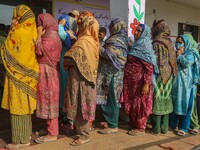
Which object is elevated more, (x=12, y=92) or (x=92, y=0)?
(x=92, y=0)

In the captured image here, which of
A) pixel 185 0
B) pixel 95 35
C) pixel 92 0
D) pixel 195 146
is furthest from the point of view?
pixel 185 0

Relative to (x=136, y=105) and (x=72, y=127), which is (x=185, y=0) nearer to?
(x=136, y=105)

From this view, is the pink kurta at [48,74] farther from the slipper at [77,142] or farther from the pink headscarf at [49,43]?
the slipper at [77,142]

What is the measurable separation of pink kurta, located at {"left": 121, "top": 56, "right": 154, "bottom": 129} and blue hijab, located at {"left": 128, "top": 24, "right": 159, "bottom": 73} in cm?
6

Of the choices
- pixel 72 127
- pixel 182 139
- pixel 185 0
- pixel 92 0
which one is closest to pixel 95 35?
pixel 72 127

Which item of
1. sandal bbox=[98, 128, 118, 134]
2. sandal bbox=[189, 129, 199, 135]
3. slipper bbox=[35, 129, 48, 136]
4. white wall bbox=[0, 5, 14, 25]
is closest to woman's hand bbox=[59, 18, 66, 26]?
slipper bbox=[35, 129, 48, 136]

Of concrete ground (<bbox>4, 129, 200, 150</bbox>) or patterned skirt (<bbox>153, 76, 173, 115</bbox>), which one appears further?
patterned skirt (<bbox>153, 76, 173, 115</bbox>)

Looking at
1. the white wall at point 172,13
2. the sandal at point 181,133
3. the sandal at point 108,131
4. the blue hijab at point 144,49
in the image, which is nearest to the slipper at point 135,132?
the sandal at point 108,131

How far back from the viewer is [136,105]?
391cm

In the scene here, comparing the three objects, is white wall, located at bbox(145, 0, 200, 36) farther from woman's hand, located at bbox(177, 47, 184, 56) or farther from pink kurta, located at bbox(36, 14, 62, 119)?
pink kurta, located at bbox(36, 14, 62, 119)

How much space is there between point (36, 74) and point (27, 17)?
0.69m

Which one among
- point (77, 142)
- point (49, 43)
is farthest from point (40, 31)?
point (77, 142)

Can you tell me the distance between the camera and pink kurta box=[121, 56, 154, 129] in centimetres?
379

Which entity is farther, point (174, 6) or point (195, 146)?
point (174, 6)
